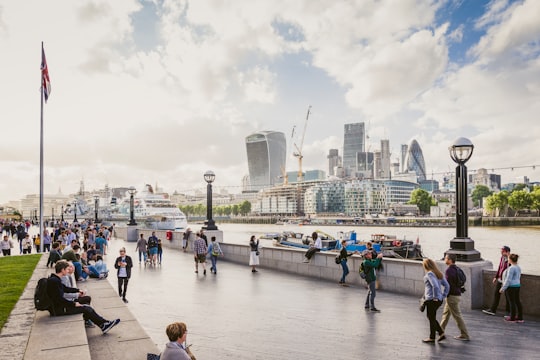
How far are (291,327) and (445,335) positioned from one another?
133 inches

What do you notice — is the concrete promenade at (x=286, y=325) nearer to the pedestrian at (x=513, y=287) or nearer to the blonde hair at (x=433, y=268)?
the pedestrian at (x=513, y=287)

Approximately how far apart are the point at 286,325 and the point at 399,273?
540 centimetres

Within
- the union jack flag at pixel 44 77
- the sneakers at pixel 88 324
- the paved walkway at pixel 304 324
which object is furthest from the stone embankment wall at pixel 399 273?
the union jack flag at pixel 44 77

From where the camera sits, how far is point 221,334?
29.7ft

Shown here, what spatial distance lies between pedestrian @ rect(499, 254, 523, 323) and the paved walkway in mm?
281

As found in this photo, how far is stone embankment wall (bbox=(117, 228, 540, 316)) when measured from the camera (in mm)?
10297

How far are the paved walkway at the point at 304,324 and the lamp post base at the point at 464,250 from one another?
1398 mm

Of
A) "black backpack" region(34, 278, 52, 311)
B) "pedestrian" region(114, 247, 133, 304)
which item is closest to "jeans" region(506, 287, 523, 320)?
"black backpack" region(34, 278, 52, 311)

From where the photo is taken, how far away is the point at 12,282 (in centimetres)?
1321

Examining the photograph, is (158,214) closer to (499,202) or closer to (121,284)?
(121,284)

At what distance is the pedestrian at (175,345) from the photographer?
502cm

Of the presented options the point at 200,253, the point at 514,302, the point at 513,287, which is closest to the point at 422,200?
the point at 200,253

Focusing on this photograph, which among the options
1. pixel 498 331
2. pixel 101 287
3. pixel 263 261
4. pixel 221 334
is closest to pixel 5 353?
pixel 221 334

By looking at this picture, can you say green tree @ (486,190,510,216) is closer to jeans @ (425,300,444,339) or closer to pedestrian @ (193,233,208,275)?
pedestrian @ (193,233,208,275)
